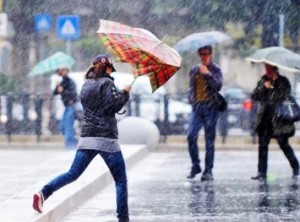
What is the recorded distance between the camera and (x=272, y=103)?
16359 mm

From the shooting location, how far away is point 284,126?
1645cm

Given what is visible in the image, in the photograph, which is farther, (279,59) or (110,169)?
(279,59)

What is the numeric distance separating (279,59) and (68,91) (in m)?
7.18

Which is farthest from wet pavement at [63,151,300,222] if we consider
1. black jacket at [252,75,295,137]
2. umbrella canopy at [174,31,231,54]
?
umbrella canopy at [174,31,231,54]

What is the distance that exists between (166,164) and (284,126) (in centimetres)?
404

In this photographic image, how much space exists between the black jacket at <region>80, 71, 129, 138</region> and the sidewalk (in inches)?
33.8

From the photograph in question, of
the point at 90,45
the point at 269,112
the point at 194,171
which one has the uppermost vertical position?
the point at 90,45

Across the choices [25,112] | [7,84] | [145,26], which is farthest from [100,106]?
[145,26]

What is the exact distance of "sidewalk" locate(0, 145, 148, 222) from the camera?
1153 cm

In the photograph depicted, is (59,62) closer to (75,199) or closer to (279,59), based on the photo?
(279,59)

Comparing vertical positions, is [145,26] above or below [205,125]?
above

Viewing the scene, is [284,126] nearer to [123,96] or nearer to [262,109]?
[262,109]

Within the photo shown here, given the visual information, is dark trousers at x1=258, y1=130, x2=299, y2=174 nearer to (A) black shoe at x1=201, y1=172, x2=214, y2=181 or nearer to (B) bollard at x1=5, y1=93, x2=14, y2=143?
(A) black shoe at x1=201, y1=172, x2=214, y2=181

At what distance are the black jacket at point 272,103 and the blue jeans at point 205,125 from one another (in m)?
0.65
